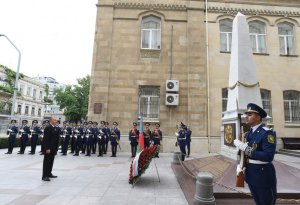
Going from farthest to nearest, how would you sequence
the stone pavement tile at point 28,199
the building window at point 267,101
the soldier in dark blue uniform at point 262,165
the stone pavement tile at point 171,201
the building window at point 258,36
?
1. the building window at point 258,36
2. the building window at point 267,101
3. the stone pavement tile at point 171,201
4. the stone pavement tile at point 28,199
5. the soldier in dark blue uniform at point 262,165

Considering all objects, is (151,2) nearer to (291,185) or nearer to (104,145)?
(104,145)

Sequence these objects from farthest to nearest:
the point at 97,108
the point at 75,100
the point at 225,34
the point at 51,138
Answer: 1. the point at 75,100
2. the point at 225,34
3. the point at 97,108
4. the point at 51,138

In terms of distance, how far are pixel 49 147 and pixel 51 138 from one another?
0.99ft

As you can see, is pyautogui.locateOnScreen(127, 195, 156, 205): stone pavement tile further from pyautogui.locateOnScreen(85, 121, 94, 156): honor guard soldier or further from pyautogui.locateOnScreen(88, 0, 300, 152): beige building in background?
pyautogui.locateOnScreen(88, 0, 300, 152): beige building in background

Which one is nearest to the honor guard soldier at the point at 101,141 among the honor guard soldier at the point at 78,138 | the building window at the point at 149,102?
A: the honor guard soldier at the point at 78,138

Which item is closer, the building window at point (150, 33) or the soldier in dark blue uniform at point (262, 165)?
the soldier in dark blue uniform at point (262, 165)

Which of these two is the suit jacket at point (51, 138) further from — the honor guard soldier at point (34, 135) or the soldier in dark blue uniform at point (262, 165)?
the honor guard soldier at point (34, 135)

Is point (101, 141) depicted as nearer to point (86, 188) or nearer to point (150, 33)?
point (86, 188)

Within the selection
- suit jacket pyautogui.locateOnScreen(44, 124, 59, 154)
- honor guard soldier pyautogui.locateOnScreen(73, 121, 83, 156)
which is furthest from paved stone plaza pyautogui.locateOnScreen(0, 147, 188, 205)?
honor guard soldier pyautogui.locateOnScreen(73, 121, 83, 156)

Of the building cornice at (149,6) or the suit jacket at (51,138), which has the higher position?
the building cornice at (149,6)

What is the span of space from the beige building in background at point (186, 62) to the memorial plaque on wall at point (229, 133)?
17.0 ft

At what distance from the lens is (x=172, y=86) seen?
1439 centimetres

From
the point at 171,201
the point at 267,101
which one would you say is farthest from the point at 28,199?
the point at 267,101

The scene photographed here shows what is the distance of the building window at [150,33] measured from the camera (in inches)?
611
